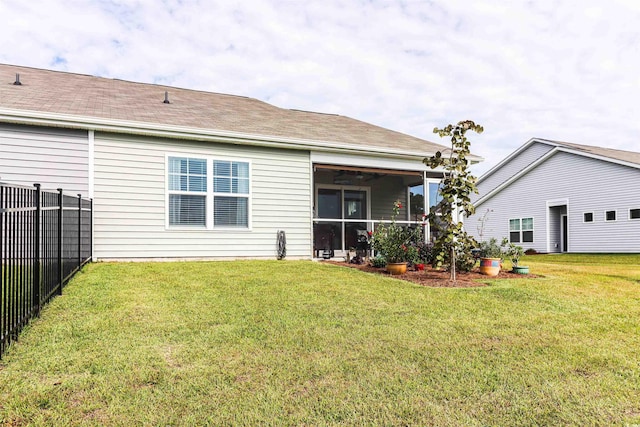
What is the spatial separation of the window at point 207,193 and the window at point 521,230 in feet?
53.5

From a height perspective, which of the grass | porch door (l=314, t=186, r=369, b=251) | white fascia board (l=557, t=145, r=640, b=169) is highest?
white fascia board (l=557, t=145, r=640, b=169)

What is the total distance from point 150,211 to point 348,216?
→ 6693mm

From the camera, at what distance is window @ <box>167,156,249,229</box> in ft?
27.6

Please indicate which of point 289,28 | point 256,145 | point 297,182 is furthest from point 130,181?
point 289,28

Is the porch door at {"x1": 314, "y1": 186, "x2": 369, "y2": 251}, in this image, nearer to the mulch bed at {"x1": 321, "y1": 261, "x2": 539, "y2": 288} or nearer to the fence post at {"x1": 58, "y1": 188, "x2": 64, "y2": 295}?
the mulch bed at {"x1": 321, "y1": 261, "x2": 539, "y2": 288}

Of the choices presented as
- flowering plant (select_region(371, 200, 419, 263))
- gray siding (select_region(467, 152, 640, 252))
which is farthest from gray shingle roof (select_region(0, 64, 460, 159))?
gray siding (select_region(467, 152, 640, 252))

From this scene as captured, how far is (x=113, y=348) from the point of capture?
309 centimetres

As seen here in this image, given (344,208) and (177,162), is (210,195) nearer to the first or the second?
(177,162)

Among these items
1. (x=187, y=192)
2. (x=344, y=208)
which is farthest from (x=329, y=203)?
(x=187, y=192)

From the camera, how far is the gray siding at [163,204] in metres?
7.91

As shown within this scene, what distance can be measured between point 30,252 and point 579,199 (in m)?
19.9

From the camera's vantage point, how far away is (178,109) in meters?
9.89

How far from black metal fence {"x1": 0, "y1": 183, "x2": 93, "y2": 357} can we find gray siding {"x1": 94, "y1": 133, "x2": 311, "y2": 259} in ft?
7.40

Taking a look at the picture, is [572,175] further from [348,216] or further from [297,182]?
[297,182]
